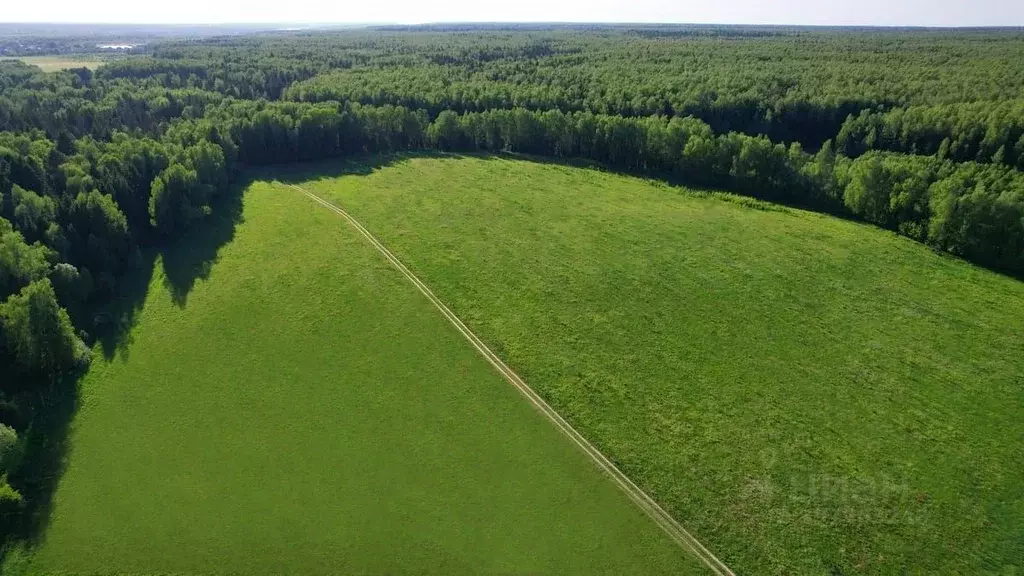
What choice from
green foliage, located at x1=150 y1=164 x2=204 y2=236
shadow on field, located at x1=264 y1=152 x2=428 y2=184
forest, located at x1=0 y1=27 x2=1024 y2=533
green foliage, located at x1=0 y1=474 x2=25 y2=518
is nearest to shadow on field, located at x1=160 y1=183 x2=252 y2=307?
green foliage, located at x1=150 y1=164 x2=204 y2=236

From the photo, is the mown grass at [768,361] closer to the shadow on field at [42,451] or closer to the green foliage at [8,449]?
the shadow on field at [42,451]

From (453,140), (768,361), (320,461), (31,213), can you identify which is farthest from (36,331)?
(453,140)

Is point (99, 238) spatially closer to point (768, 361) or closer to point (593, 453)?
point (593, 453)

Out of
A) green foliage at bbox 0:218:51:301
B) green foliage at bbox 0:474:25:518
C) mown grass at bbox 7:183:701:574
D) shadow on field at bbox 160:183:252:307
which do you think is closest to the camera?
mown grass at bbox 7:183:701:574

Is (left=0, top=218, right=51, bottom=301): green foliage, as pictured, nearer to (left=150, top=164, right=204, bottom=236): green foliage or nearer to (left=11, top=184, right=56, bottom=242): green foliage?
(left=11, top=184, right=56, bottom=242): green foliage

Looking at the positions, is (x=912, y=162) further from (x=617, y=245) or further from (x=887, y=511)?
(x=887, y=511)
